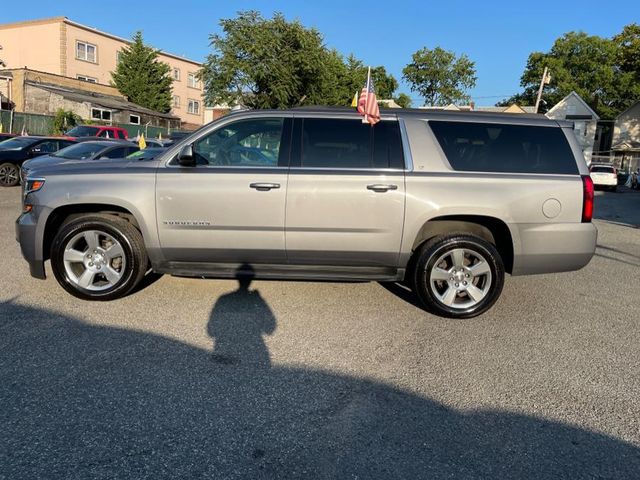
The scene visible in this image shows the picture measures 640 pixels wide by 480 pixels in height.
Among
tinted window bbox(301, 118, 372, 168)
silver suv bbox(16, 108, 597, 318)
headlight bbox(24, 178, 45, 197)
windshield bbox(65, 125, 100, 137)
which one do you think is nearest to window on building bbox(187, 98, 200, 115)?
windshield bbox(65, 125, 100, 137)

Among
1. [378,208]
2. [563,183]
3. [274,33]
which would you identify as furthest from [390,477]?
[274,33]

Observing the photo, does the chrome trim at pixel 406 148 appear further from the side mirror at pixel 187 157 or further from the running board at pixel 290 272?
the side mirror at pixel 187 157

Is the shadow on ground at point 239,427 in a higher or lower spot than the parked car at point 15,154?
lower

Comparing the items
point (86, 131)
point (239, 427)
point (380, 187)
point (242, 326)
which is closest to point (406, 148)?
point (380, 187)

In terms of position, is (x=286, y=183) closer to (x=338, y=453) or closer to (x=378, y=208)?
(x=378, y=208)

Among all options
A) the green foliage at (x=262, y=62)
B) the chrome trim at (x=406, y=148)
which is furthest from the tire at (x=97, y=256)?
the green foliage at (x=262, y=62)

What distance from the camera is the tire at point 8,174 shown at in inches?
569

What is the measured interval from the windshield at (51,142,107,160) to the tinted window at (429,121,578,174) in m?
10.4

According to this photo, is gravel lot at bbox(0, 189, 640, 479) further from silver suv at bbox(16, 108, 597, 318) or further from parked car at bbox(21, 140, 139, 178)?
parked car at bbox(21, 140, 139, 178)

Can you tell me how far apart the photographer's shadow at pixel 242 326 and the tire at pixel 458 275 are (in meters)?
1.49

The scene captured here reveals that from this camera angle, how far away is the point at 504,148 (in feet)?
15.9

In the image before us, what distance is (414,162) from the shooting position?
4711 mm

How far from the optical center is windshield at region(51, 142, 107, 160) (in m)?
12.7

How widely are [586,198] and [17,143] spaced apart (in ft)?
50.7
